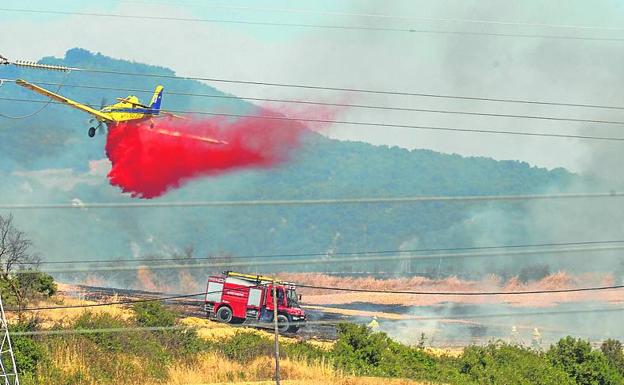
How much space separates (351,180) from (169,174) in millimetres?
94799

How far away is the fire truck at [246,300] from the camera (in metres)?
75.7

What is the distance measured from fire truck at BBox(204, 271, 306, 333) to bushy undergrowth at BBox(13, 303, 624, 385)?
192 inches

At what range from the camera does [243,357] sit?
6194 centimetres

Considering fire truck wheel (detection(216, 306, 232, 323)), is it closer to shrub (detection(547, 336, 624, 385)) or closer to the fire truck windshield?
the fire truck windshield

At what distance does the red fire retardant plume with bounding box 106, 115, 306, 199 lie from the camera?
74.0 metres

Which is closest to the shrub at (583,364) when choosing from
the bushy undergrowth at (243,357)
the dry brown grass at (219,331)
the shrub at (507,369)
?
the bushy undergrowth at (243,357)

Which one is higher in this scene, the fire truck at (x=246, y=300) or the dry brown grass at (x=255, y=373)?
the fire truck at (x=246, y=300)

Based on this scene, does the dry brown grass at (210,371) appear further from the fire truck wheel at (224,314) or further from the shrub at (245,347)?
the fire truck wheel at (224,314)

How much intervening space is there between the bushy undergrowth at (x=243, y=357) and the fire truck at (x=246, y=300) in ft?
16.0

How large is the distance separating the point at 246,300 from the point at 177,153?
36.7 feet

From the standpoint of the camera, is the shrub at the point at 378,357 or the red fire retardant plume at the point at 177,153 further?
the red fire retardant plume at the point at 177,153

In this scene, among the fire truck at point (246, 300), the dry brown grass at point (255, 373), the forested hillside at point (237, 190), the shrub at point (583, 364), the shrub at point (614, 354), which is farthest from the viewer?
the forested hillside at point (237, 190)

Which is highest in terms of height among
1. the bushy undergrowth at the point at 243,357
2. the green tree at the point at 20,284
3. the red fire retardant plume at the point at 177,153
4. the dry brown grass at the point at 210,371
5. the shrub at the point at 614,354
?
the red fire retardant plume at the point at 177,153

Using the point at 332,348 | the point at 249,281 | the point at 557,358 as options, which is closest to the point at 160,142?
the point at 249,281
